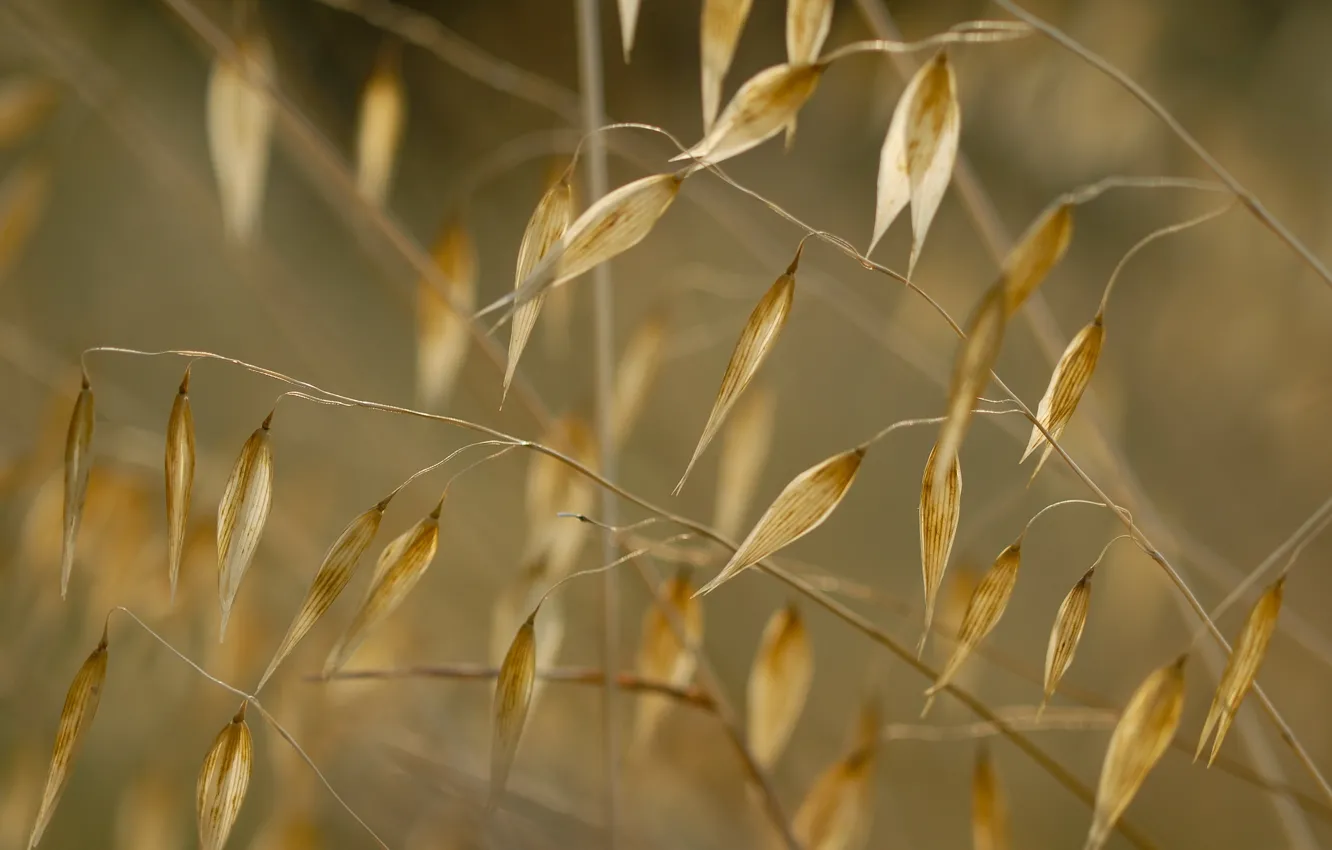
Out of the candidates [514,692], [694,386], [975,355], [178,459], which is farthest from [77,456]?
[694,386]

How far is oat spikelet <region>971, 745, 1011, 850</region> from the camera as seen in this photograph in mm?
345

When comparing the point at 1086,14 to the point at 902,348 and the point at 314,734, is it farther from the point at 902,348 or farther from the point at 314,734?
the point at 314,734

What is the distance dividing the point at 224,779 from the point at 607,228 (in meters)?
0.18

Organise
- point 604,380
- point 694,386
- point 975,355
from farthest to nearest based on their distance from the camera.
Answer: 1. point 694,386
2. point 604,380
3. point 975,355

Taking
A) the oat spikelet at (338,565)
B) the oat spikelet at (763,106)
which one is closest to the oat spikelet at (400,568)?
the oat spikelet at (338,565)

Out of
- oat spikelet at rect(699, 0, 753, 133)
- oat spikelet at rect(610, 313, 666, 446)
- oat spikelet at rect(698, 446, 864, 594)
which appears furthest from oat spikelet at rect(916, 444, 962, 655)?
oat spikelet at rect(610, 313, 666, 446)

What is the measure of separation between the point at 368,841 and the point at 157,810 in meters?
0.23

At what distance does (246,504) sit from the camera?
0.24m

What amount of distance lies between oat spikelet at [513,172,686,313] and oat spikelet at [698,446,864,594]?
7 centimetres

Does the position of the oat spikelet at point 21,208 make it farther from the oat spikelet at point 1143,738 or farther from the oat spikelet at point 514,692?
the oat spikelet at point 1143,738

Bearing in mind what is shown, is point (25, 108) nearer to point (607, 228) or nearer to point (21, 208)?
point (21, 208)

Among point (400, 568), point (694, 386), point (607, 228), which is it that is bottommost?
point (694, 386)

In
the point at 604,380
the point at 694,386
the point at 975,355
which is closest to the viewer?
the point at 975,355

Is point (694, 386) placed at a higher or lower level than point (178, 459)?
lower
